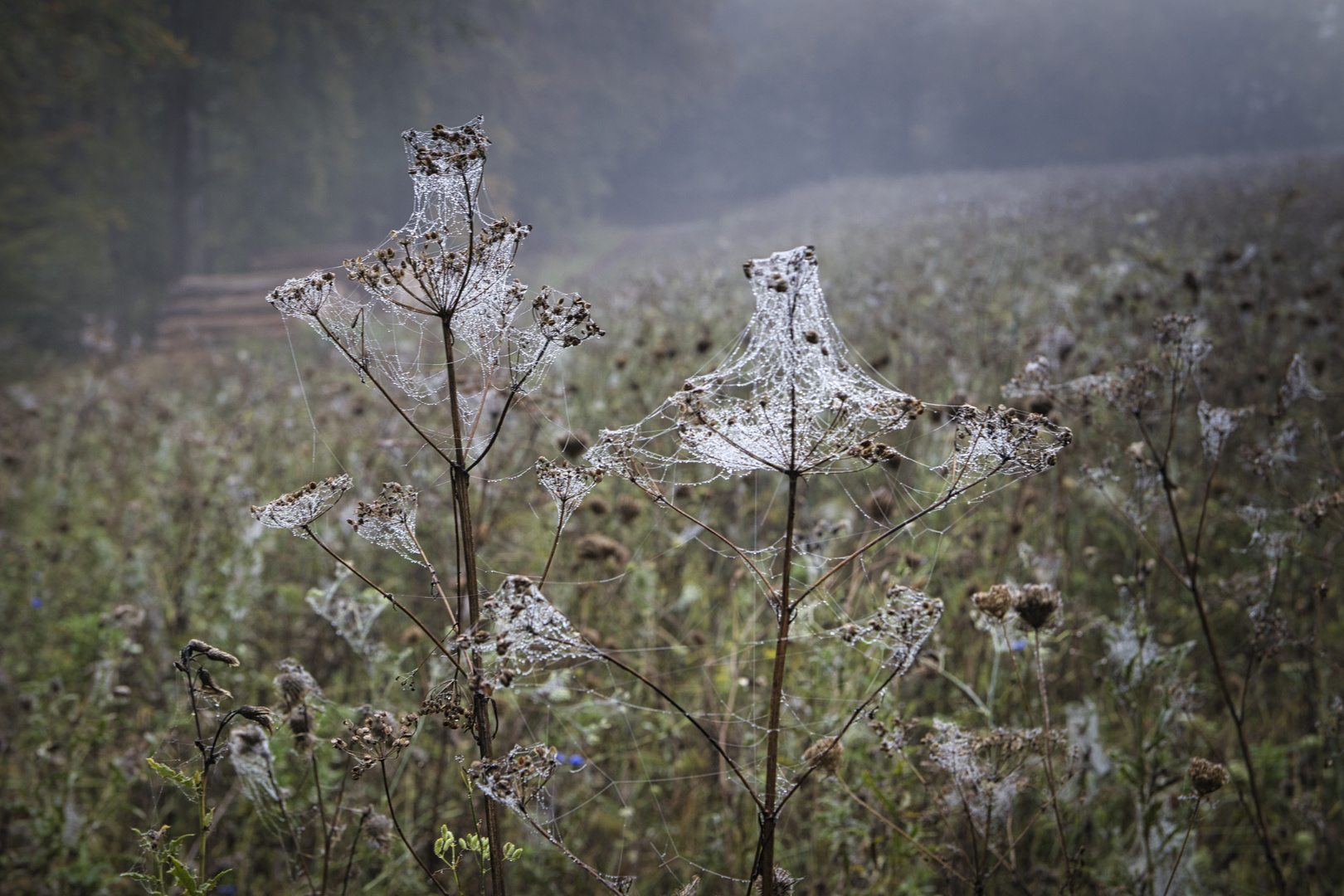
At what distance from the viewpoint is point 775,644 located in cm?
212

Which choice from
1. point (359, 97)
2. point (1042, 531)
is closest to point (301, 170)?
point (359, 97)

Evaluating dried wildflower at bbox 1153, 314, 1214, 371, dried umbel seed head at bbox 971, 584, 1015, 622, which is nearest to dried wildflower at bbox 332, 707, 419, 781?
dried umbel seed head at bbox 971, 584, 1015, 622

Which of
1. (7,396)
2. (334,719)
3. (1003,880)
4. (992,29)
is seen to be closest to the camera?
(334,719)

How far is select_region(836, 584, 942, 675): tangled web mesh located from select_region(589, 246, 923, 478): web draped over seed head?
0.22 meters

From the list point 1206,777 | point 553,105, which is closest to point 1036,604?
point 1206,777

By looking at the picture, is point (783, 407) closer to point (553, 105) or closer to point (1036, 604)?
point (1036, 604)

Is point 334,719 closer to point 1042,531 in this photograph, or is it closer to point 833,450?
point 833,450

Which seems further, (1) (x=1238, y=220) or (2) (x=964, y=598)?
(1) (x=1238, y=220)

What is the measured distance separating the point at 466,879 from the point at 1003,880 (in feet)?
4.81

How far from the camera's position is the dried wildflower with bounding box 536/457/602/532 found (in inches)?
38.0

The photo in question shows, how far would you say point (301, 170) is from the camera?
20641 millimetres

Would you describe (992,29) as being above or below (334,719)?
above

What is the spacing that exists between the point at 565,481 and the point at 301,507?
35 cm

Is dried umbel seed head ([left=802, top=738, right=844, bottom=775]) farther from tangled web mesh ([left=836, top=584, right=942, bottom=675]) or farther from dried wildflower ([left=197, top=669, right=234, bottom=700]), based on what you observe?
dried wildflower ([left=197, top=669, right=234, bottom=700])
